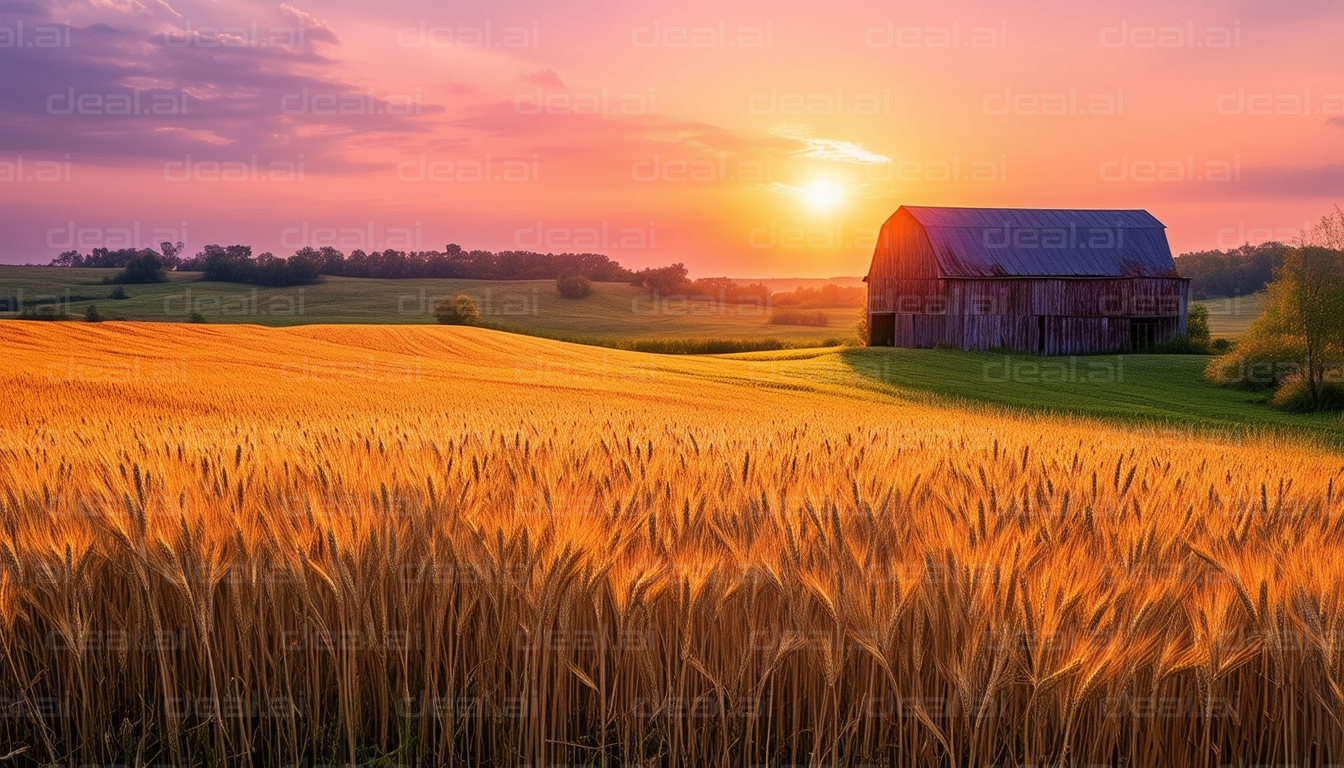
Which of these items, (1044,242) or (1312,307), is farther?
(1044,242)

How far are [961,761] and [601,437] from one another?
317 cm

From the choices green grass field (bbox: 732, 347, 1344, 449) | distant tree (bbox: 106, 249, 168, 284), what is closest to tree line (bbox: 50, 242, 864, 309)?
distant tree (bbox: 106, 249, 168, 284)

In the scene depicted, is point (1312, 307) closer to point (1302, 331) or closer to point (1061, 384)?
point (1302, 331)

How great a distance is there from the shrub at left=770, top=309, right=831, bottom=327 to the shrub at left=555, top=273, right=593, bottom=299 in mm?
18361

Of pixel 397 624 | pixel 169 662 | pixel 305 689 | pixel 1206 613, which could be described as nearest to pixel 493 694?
pixel 397 624

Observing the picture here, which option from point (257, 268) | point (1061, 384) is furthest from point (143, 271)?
point (1061, 384)

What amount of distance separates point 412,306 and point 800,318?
35379 millimetres

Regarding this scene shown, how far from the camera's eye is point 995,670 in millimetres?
2029

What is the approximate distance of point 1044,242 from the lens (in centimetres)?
4491

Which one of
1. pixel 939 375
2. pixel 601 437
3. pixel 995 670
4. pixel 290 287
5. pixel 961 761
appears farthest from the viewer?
pixel 290 287

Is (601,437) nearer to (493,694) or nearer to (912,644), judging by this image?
(493,694)

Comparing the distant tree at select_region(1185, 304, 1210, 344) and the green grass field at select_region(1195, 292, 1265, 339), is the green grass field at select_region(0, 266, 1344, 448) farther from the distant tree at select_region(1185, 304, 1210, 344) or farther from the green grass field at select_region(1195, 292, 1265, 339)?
the distant tree at select_region(1185, 304, 1210, 344)

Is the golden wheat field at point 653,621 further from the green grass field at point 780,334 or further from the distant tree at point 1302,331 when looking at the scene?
the distant tree at point 1302,331

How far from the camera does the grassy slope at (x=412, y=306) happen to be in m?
61.4
